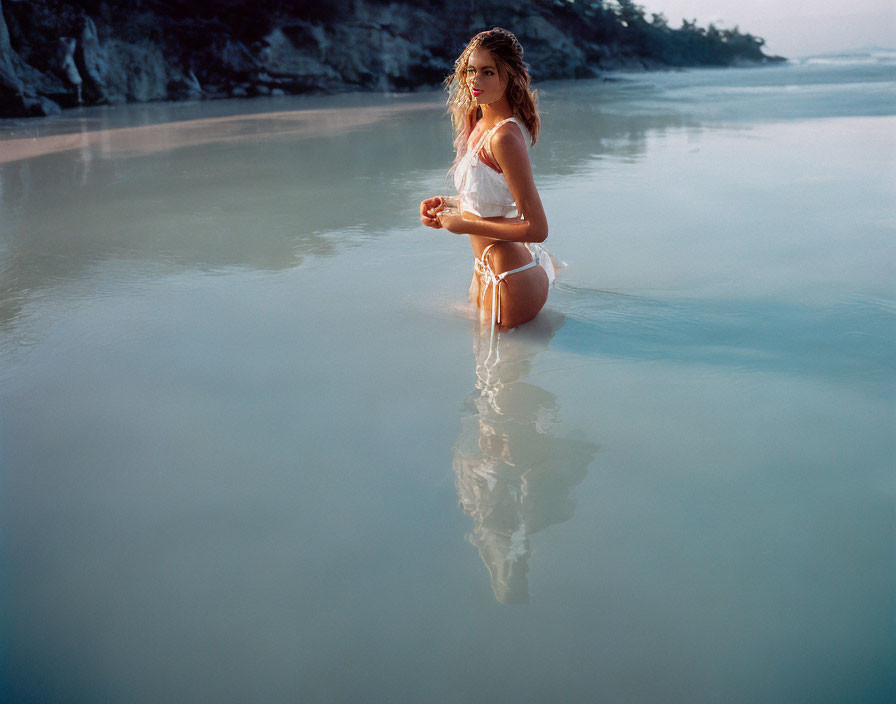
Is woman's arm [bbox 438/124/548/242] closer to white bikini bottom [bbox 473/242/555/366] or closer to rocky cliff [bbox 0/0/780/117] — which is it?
white bikini bottom [bbox 473/242/555/366]

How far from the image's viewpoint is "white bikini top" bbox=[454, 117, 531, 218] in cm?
280

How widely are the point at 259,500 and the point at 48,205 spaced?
4.36 m

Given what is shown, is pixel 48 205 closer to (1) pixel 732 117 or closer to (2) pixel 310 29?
(1) pixel 732 117

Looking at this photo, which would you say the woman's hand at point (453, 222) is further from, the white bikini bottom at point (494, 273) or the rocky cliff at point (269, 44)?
the rocky cliff at point (269, 44)

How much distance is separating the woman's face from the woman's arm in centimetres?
14

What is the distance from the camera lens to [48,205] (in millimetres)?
5387

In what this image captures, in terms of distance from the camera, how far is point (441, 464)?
83.7 inches

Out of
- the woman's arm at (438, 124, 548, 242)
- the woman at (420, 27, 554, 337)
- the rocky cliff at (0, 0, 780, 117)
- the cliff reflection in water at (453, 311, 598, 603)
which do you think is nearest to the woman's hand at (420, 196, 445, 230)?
the woman at (420, 27, 554, 337)

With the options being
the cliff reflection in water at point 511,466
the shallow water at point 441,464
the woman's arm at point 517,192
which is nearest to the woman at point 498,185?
the woman's arm at point 517,192

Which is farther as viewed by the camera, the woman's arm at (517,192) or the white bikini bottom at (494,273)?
the white bikini bottom at (494,273)

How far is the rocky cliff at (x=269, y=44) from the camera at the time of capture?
13031 millimetres

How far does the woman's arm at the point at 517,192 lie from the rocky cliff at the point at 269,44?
439 inches

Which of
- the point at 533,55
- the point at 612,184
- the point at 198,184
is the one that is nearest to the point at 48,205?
the point at 198,184

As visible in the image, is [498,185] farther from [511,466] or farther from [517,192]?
[511,466]
